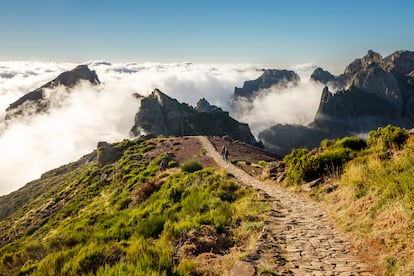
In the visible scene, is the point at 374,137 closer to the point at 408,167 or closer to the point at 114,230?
the point at 408,167

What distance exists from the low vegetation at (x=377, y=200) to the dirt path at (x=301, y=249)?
0.51m

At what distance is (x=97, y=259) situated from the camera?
1088 cm

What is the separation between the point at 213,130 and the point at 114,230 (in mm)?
137256

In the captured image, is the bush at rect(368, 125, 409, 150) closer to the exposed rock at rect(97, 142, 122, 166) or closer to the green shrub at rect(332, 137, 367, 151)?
the green shrub at rect(332, 137, 367, 151)

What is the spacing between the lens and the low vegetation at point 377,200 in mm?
8594

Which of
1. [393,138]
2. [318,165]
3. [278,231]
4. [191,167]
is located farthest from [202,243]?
[191,167]

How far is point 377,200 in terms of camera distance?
11.5 m

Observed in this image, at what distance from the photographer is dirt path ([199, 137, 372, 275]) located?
8648mm

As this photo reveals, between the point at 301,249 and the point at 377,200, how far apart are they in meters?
3.37

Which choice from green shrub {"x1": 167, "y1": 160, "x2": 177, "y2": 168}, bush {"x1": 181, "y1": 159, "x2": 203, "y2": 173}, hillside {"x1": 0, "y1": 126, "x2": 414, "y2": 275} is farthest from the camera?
green shrub {"x1": 167, "y1": 160, "x2": 177, "y2": 168}

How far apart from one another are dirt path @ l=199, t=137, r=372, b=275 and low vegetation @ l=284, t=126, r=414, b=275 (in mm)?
511

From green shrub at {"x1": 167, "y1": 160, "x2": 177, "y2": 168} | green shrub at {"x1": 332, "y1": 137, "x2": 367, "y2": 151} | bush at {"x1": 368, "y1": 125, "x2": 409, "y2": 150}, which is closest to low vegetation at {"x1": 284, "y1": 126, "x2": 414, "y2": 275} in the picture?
bush at {"x1": 368, "y1": 125, "x2": 409, "y2": 150}

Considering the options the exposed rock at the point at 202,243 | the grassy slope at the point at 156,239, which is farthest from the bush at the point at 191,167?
the exposed rock at the point at 202,243

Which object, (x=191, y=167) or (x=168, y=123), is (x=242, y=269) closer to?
(x=191, y=167)
